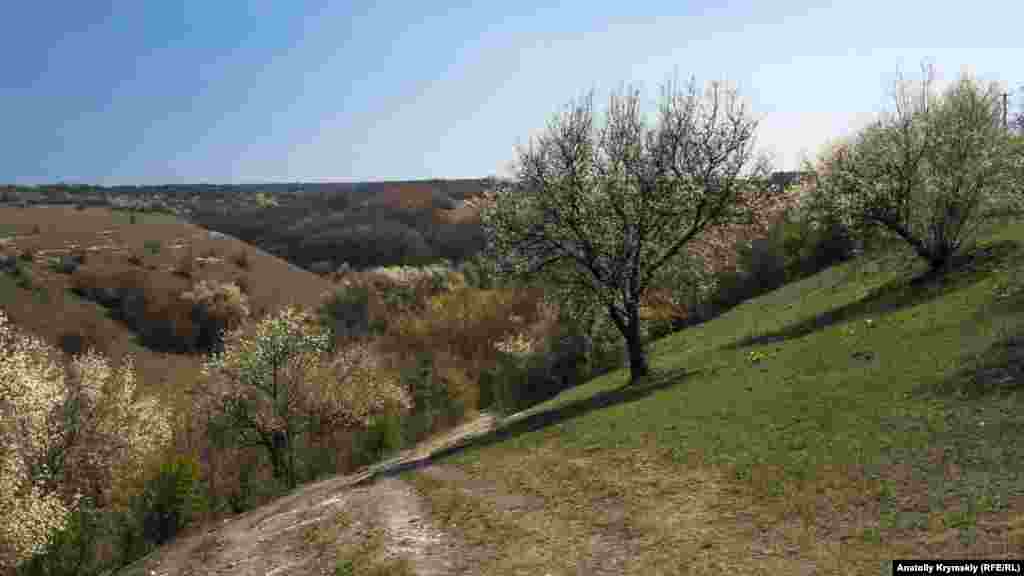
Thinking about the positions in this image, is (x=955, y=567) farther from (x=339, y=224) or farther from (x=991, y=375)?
(x=339, y=224)

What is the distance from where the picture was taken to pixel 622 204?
2633 cm

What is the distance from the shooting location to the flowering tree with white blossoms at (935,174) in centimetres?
2667

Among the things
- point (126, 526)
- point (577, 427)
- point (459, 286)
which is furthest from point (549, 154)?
point (459, 286)

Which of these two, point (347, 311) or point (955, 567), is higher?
point (347, 311)

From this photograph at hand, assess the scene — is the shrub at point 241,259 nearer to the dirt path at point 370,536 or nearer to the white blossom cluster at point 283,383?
the white blossom cluster at point 283,383

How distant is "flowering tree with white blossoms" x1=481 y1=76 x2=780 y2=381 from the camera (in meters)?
26.3

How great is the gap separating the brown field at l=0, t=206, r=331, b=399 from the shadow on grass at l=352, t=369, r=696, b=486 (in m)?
50.6

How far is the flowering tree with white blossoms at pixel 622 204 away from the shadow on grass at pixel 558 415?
2.35 meters

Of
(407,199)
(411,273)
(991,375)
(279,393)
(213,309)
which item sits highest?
(407,199)

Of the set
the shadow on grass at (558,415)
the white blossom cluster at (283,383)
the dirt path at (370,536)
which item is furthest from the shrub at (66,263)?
the shadow on grass at (558,415)

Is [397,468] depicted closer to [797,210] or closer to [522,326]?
[797,210]

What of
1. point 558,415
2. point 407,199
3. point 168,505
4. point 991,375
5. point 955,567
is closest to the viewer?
point 955,567

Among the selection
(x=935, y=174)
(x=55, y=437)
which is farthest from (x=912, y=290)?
(x=55, y=437)

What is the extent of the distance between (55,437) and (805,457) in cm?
3013
